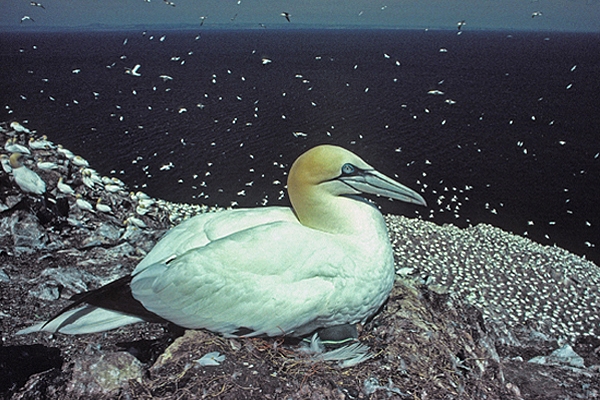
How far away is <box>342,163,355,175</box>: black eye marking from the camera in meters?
3.25

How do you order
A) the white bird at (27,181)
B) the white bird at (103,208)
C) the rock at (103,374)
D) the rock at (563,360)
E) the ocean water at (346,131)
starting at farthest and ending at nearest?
the ocean water at (346,131) → the white bird at (103,208) → the white bird at (27,181) → the rock at (563,360) → the rock at (103,374)

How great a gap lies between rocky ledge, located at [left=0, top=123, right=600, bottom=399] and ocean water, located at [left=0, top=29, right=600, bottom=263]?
7.30 m

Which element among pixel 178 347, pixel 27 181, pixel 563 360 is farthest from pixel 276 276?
pixel 27 181

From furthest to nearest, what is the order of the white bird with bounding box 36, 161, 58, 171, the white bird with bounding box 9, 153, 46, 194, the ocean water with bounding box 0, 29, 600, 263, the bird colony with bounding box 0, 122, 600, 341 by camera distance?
the ocean water with bounding box 0, 29, 600, 263, the white bird with bounding box 36, 161, 58, 171, the bird colony with bounding box 0, 122, 600, 341, the white bird with bounding box 9, 153, 46, 194

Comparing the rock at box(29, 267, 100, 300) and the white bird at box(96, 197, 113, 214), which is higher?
the rock at box(29, 267, 100, 300)

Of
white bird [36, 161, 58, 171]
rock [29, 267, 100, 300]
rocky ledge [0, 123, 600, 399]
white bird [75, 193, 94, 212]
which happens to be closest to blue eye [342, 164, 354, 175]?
rocky ledge [0, 123, 600, 399]

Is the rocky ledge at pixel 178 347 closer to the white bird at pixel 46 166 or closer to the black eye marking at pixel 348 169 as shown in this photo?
the white bird at pixel 46 166

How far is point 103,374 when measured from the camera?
284 cm

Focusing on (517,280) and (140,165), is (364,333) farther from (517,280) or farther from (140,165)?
(140,165)

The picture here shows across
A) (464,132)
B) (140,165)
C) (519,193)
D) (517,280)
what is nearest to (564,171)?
(519,193)

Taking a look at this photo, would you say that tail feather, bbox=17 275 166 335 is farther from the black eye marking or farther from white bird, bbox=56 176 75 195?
white bird, bbox=56 176 75 195

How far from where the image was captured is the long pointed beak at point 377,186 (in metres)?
3.29

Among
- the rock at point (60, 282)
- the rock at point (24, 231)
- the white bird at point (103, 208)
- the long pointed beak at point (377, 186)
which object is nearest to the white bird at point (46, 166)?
the white bird at point (103, 208)

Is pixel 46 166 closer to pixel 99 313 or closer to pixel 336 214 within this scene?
pixel 99 313
